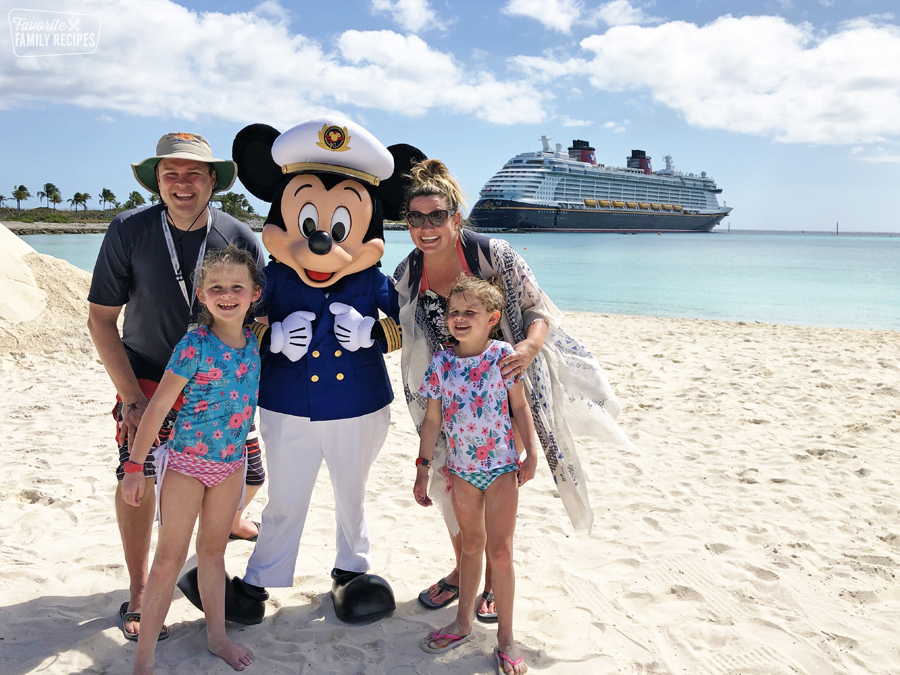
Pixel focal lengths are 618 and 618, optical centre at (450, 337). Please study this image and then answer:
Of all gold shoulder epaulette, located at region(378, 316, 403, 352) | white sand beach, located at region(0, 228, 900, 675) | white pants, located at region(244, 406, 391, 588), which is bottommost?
white sand beach, located at region(0, 228, 900, 675)

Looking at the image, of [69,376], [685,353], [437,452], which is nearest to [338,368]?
[437,452]

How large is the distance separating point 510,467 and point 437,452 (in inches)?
16.8

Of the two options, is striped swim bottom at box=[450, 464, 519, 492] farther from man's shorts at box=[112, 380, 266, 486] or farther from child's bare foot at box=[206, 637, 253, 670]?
child's bare foot at box=[206, 637, 253, 670]

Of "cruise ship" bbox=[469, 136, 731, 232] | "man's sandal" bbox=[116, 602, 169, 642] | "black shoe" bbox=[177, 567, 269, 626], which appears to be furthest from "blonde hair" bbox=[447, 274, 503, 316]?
"cruise ship" bbox=[469, 136, 731, 232]

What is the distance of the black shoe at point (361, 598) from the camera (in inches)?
101

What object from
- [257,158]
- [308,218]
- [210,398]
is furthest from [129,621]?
[257,158]

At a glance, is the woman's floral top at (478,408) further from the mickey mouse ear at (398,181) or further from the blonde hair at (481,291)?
the mickey mouse ear at (398,181)

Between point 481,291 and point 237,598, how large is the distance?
1.60 meters

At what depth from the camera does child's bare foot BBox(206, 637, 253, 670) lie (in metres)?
2.25

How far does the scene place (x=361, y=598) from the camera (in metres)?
2.59

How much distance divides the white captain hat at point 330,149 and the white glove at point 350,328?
59 cm

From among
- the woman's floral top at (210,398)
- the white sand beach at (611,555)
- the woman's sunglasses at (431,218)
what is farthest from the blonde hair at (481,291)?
the white sand beach at (611,555)

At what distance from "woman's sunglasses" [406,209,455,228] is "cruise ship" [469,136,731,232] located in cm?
5095

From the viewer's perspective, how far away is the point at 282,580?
2576 mm
